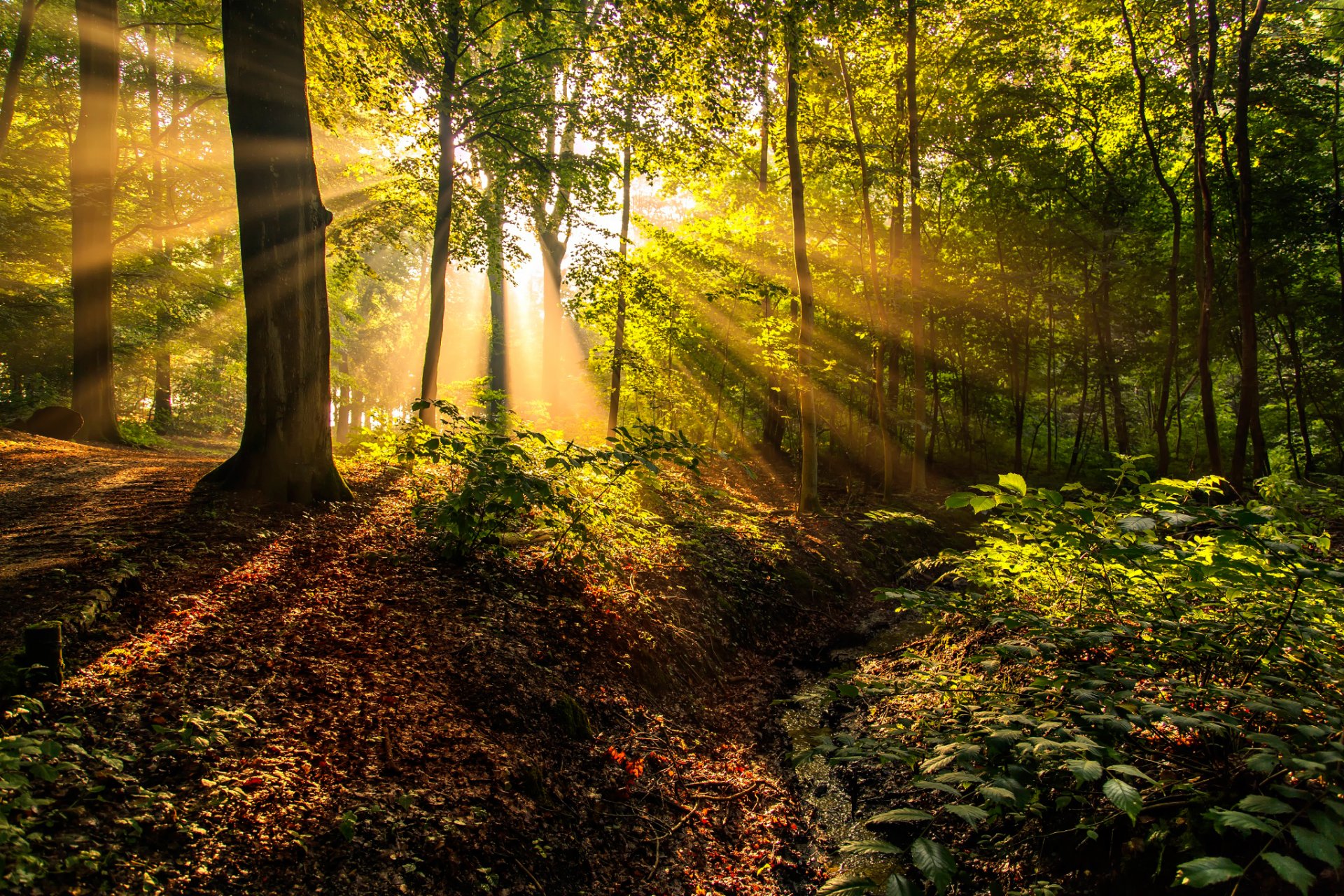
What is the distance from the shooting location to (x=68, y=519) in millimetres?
4652

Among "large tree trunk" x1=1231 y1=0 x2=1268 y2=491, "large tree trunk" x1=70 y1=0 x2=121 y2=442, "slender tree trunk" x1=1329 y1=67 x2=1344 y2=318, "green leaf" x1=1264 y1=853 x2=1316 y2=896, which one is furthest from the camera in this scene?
"slender tree trunk" x1=1329 y1=67 x2=1344 y2=318

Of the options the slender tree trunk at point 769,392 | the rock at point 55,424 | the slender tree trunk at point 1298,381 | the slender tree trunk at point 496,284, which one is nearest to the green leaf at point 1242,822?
the slender tree trunk at point 496,284

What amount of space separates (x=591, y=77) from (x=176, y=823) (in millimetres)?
12746

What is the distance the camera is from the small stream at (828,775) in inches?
130

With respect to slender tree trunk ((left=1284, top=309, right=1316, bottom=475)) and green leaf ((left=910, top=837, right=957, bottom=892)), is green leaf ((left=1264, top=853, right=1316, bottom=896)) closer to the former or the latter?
green leaf ((left=910, top=837, right=957, bottom=892))

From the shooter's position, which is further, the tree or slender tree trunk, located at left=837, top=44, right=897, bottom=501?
slender tree trunk, located at left=837, top=44, right=897, bottom=501

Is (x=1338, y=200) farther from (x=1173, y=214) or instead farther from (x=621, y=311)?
(x=621, y=311)

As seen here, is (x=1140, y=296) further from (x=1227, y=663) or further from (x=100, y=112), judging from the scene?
(x=100, y=112)

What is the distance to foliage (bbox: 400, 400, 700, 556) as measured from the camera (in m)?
4.50

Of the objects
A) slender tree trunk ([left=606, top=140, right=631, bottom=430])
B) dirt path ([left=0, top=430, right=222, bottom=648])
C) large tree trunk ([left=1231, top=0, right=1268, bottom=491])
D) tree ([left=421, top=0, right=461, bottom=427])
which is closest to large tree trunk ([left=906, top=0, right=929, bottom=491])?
large tree trunk ([left=1231, top=0, right=1268, bottom=491])

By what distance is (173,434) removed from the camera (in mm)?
22875

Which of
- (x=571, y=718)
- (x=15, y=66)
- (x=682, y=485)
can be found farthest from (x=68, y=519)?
(x=15, y=66)

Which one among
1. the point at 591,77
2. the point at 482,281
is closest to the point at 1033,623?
the point at 591,77

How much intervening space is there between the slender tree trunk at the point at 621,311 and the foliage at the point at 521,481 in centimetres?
929
